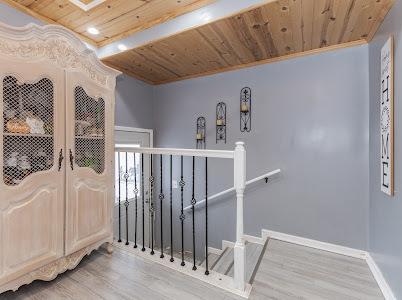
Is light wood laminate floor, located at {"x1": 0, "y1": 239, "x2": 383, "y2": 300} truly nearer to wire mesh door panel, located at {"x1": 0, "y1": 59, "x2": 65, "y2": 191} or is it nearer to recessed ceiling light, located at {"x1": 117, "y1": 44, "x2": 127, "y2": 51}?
wire mesh door panel, located at {"x1": 0, "y1": 59, "x2": 65, "y2": 191}

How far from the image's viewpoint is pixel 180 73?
3398 mm

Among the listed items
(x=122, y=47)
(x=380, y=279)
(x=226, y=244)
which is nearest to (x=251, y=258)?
(x=226, y=244)

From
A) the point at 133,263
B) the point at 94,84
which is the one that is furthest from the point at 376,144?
the point at 94,84

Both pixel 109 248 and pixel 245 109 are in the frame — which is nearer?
pixel 109 248

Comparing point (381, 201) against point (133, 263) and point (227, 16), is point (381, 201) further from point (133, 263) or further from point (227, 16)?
point (133, 263)

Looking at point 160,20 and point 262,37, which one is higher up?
point 160,20

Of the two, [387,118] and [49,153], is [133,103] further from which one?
[387,118]

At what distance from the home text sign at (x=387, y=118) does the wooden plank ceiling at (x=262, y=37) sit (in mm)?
405

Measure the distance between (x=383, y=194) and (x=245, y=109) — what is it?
5.68ft

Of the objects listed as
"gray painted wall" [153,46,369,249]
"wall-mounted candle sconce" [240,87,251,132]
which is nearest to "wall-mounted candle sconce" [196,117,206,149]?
"gray painted wall" [153,46,369,249]

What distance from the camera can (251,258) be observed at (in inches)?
99.7

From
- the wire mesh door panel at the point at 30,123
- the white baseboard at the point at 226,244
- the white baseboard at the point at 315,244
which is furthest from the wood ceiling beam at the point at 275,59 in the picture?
the white baseboard at the point at 226,244

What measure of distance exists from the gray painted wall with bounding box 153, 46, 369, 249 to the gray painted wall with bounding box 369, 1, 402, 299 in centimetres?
16

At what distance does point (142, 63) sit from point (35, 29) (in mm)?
1499
